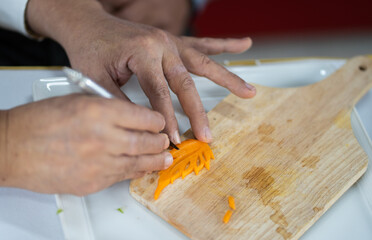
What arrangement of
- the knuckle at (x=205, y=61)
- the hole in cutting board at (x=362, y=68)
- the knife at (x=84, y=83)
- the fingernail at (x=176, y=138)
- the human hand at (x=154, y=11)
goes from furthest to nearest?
the human hand at (x=154, y=11)
the hole in cutting board at (x=362, y=68)
the knuckle at (x=205, y=61)
the fingernail at (x=176, y=138)
the knife at (x=84, y=83)

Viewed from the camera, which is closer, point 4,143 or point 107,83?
point 4,143

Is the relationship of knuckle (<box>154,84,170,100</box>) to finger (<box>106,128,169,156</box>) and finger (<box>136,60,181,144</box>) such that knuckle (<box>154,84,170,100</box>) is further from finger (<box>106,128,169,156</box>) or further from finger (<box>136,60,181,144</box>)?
finger (<box>106,128,169,156</box>)

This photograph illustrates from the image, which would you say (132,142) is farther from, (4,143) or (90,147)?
(4,143)

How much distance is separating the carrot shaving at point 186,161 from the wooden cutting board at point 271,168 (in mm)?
19

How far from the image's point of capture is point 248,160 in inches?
43.8

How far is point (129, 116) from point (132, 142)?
0.06 metres

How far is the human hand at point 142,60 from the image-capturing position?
116 cm

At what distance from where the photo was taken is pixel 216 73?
1298 mm

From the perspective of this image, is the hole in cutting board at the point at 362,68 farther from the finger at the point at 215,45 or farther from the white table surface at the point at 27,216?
the white table surface at the point at 27,216

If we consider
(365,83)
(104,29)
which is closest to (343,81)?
(365,83)

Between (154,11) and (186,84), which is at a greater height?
(186,84)

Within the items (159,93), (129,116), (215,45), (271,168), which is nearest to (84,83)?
(129,116)

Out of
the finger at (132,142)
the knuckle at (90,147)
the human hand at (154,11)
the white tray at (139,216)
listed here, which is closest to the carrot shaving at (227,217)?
the white tray at (139,216)

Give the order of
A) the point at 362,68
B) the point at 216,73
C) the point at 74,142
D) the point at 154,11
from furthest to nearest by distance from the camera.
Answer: the point at 154,11, the point at 362,68, the point at 216,73, the point at 74,142
